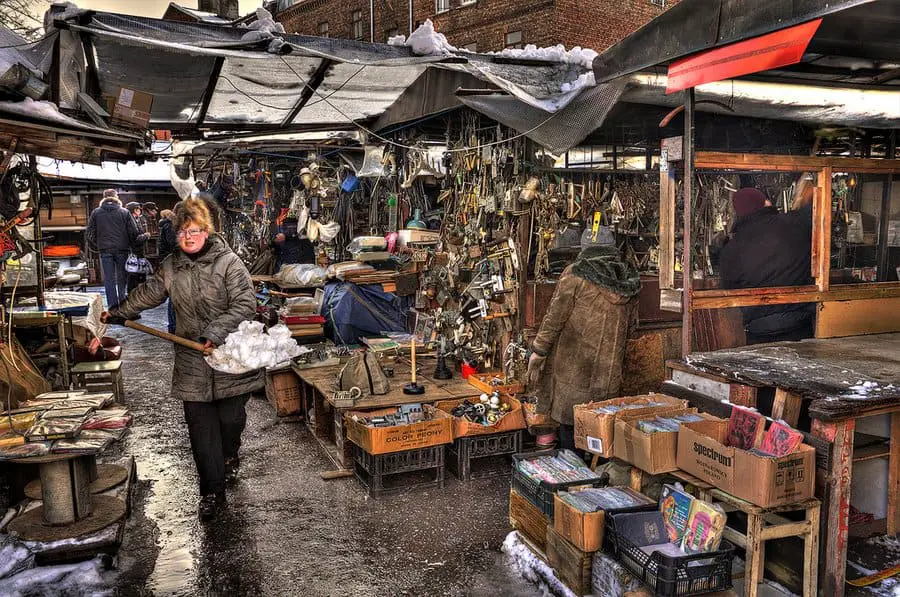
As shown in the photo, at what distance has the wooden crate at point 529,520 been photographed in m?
4.15

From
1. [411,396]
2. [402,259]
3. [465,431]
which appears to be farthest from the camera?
[402,259]

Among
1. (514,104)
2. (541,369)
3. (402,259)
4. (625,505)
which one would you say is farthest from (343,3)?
(625,505)

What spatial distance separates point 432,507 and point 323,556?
3.37ft

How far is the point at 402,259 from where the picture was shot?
898 centimetres

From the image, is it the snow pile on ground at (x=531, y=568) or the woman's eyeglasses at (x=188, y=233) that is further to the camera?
the woman's eyeglasses at (x=188, y=233)

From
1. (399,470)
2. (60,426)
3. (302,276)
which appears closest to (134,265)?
(302,276)

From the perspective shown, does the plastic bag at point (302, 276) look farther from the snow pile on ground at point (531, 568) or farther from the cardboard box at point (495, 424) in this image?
the snow pile on ground at point (531, 568)

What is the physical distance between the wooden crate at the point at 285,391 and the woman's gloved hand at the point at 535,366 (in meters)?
3.02

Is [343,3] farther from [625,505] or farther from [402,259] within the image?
[625,505]

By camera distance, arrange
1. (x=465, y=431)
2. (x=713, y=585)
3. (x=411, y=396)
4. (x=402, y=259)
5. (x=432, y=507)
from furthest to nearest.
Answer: (x=402, y=259) < (x=411, y=396) < (x=465, y=431) < (x=432, y=507) < (x=713, y=585)

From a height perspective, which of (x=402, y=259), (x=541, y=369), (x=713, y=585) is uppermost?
(x=402, y=259)

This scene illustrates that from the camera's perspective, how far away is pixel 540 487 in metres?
4.12

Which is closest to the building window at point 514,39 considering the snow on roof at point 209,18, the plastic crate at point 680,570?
the snow on roof at point 209,18

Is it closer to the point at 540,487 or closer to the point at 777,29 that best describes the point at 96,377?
the point at 540,487
